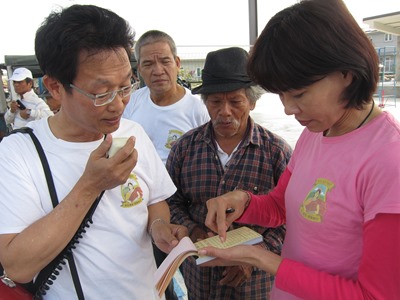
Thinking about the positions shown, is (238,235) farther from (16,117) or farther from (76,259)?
(16,117)

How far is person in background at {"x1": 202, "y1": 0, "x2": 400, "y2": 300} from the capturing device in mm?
820

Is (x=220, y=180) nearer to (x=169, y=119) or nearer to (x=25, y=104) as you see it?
(x=169, y=119)

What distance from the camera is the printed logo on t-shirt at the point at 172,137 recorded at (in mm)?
2597

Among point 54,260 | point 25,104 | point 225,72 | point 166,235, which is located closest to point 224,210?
point 166,235

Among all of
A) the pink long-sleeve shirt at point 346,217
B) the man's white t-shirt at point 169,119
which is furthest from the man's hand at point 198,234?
the man's white t-shirt at point 169,119

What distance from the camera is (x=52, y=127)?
117 cm

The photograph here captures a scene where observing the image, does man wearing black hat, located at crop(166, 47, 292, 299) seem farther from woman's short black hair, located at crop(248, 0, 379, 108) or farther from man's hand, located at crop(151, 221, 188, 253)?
woman's short black hair, located at crop(248, 0, 379, 108)

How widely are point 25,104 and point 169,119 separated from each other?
3.89m

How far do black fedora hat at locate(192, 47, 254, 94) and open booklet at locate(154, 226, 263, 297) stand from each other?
751 millimetres

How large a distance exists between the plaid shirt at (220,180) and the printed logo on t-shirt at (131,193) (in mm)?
416

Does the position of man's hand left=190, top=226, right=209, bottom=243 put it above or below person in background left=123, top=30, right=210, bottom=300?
below

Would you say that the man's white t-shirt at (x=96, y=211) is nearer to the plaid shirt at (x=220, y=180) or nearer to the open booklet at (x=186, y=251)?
the open booklet at (x=186, y=251)

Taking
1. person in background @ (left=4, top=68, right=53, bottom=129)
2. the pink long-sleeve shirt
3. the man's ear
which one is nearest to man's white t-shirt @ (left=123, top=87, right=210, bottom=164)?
the pink long-sleeve shirt

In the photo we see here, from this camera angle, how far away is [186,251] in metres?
1.04
